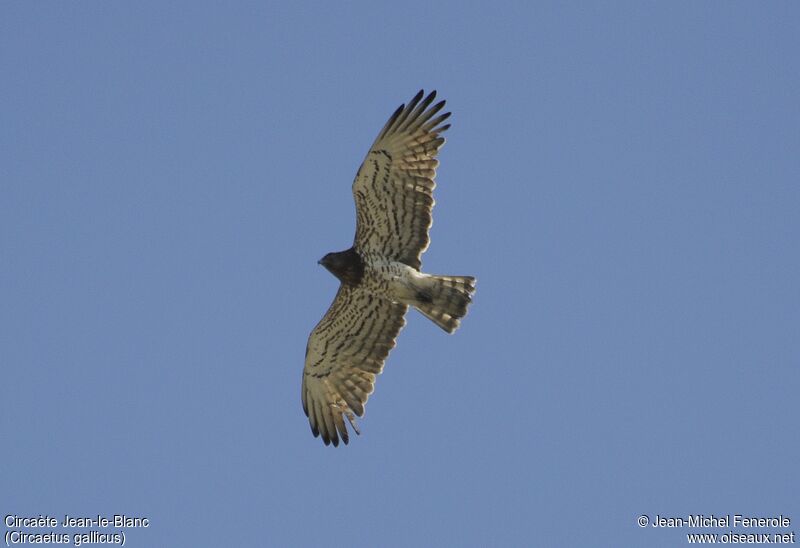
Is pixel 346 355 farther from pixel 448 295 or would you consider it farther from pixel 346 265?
pixel 448 295

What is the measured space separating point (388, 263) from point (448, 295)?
73 centimetres

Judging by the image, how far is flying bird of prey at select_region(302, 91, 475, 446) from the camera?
13.4m

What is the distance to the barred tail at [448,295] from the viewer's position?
1345cm

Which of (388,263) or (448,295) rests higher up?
(388,263)

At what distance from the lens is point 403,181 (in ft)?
43.9

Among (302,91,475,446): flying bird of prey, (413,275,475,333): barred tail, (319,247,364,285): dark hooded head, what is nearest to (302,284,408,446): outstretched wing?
(302,91,475,446): flying bird of prey

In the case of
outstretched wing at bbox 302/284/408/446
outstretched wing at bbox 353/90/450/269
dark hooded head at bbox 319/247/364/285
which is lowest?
outstretched wing at bbox 302/284/408/446

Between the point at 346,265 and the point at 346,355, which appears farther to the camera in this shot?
the point at 346,355

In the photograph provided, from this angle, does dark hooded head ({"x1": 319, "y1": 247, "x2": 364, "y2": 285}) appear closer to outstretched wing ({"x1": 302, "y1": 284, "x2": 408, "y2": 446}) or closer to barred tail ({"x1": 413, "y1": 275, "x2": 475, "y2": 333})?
outstretched wing ({"x1": 302, "y1": 284, "x2": 408, "y2": 446})

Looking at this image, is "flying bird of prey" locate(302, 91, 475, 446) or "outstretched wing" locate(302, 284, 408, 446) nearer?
"flying bird of prey" locate(302, 91, 475, 446)

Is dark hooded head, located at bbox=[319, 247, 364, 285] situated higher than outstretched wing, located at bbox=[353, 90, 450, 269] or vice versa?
outstretched wing, located at bbox=[353, 90, 450, 269]

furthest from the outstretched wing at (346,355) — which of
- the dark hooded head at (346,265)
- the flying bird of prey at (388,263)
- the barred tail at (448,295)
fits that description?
the barred tail at (448,295)

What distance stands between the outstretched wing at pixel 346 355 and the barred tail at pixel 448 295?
631 millimetres

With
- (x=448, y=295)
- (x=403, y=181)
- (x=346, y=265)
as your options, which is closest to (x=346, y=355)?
(x=346, y=265)
